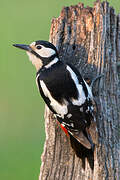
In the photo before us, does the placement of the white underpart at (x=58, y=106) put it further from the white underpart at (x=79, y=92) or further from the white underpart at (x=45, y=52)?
the white underpart at (x=45, y=52)

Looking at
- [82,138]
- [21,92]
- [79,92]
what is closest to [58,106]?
[79,92]

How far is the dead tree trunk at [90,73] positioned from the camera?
5.21m

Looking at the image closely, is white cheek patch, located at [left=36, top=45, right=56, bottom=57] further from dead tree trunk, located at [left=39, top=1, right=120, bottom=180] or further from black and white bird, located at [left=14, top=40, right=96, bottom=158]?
dead tree trunk, located at [left=39, top=1, right=120, bottom=180]

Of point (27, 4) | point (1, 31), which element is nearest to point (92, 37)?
point (1, 31)

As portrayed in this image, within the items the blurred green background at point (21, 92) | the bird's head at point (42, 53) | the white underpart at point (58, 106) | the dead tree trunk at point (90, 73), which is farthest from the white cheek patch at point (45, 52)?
the blurred green background at point (21, 92)

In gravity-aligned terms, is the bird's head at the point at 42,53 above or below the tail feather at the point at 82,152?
above

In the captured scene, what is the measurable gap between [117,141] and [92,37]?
1.07 metres

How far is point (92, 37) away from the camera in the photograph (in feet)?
17.7

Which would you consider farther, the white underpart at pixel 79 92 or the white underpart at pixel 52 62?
the white underpart at pixel 52 62

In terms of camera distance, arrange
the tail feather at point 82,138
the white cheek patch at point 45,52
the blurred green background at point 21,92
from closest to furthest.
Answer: the tail feather at point 82,138
the white cheek patch at point 45,52
the blurred green background at point 21,92

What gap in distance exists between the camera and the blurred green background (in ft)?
28.9

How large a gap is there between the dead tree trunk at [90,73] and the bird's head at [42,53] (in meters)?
0.18

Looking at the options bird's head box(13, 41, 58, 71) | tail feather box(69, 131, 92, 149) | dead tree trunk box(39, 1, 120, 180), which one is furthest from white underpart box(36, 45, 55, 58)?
tail feather box(69, 131, 92, 149)

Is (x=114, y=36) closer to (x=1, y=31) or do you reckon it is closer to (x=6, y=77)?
(x=6, y=77)
